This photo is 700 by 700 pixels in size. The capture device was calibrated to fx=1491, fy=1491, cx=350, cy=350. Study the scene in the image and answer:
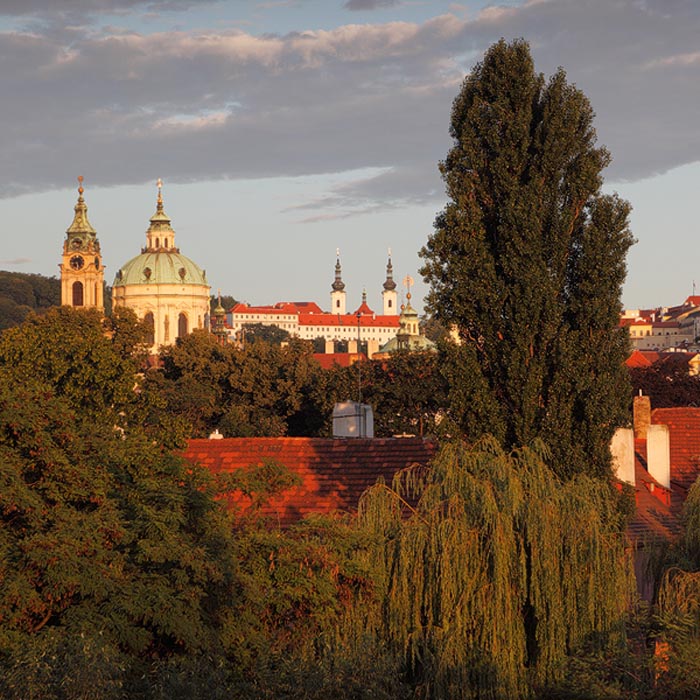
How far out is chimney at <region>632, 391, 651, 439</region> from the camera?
1459 inches

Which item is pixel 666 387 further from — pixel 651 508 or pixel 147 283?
pixel 147 283

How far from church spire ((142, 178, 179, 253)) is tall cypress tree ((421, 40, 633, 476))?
497 ft

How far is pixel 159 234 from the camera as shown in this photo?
176250mm

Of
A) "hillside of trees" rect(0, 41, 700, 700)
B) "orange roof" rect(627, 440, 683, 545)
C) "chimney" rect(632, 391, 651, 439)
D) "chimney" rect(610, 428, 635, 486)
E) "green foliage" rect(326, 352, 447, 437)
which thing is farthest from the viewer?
"green foliage" rect(326, 352, 447, 437)

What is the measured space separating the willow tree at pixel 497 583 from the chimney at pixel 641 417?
1892 centimetres

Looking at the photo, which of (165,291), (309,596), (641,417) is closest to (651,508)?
(641,417)

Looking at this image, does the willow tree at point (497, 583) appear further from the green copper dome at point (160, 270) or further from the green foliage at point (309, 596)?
the green copper dome at point (160, 270)

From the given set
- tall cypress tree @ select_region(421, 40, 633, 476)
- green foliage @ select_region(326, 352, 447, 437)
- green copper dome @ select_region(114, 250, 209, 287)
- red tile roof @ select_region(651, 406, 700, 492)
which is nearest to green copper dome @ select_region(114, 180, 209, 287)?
green copper dome @ select_region(114, 250, 209, 287)

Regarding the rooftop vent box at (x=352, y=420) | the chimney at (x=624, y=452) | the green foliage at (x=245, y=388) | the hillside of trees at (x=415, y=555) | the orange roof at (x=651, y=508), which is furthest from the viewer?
the green foliage at (x=245, y=388)

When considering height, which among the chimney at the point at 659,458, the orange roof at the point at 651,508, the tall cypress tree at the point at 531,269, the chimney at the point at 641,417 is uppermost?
the tall cypress tree at the point at 531,269

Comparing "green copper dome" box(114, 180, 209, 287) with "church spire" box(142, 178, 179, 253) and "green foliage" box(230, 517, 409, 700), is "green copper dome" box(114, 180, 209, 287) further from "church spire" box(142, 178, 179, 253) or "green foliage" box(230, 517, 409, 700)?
"green foliage" box(230, 517, 409, 700)

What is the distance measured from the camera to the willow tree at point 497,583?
17.0m

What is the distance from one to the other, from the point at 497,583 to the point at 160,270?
156m

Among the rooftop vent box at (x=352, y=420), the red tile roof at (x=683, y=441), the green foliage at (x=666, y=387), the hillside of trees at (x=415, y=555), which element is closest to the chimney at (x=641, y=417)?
the red tile roof at (x=683, y=441)
